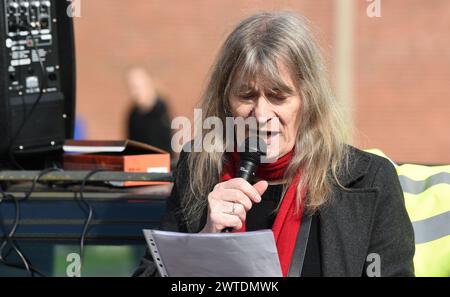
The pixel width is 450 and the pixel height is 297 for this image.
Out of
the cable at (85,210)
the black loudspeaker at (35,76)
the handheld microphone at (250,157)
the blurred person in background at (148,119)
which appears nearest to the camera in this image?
the handheld microphone at (250,157)

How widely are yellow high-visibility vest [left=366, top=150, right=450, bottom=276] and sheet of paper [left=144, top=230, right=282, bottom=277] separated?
72 cm

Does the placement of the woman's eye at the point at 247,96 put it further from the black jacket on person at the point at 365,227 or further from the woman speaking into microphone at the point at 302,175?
the black jacket on person at the point at 365,227

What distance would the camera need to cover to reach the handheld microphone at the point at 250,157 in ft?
10.2

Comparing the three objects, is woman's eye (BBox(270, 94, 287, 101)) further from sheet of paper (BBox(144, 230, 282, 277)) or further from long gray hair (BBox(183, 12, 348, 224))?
sheet of paper (BBox(144, 230, 282, 277))

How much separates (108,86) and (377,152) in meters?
10.6

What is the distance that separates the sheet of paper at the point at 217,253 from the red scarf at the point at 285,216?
0.26 m

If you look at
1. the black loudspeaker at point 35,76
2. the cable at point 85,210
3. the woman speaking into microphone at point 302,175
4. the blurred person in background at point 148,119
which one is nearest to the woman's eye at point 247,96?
the woman speaking into microphone at point 302,175

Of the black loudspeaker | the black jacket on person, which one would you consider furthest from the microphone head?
the black loudspeaker

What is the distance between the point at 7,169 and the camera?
14.7 feet

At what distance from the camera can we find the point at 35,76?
15.0 ft

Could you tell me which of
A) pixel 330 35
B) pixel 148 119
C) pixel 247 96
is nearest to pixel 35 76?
pixel 247 96

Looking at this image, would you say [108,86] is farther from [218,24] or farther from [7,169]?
[7,169]

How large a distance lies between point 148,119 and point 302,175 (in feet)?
21.6
